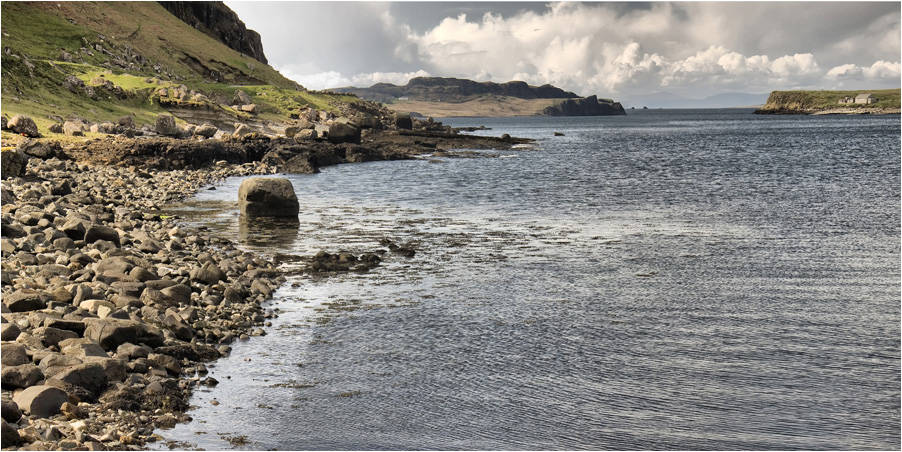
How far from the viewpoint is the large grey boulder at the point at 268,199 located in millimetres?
29859

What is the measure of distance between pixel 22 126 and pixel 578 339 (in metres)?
43.4

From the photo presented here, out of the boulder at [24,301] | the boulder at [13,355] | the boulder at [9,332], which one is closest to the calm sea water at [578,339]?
the boulder at [13,355]

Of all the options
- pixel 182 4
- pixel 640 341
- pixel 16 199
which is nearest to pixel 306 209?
pixel 16 199

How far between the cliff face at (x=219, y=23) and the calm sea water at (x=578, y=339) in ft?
446

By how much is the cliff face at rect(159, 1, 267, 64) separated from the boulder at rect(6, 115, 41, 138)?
113661mm

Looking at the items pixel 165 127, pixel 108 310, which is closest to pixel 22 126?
pixel 165 127

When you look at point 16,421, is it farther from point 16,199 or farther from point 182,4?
point 182,4

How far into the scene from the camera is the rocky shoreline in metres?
9.70

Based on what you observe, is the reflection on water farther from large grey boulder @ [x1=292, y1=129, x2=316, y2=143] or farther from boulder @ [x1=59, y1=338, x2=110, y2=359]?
large grey boulder @ [x1=292, y1=129, x2=316, y2=143]

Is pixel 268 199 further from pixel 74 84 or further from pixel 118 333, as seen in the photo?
pixel 74 84

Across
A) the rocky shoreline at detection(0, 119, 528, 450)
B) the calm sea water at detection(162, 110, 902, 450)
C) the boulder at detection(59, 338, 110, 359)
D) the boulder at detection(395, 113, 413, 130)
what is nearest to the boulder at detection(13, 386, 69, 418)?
the rocky shoreline at detection(0, 119, 528, 450)

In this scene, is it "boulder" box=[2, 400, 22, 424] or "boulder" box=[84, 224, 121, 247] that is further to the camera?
"boulder" box=[84, 224, 121, 247]

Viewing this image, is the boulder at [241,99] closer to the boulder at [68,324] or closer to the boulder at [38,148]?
the boulder at [38,148]

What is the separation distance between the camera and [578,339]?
14.2 m
